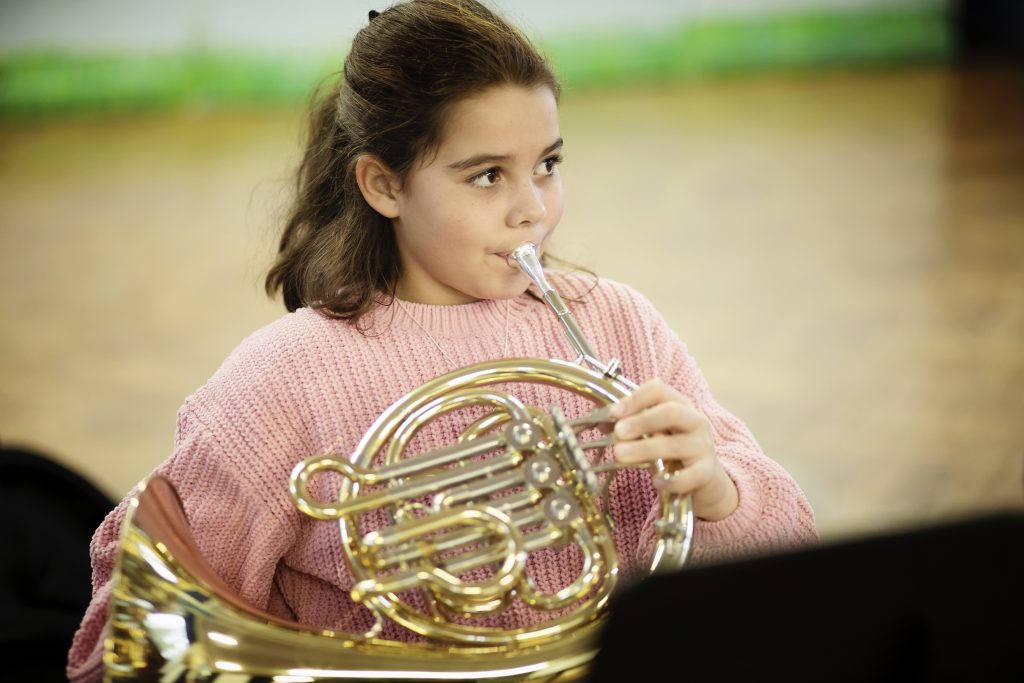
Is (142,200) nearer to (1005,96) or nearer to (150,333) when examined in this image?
(150,333)

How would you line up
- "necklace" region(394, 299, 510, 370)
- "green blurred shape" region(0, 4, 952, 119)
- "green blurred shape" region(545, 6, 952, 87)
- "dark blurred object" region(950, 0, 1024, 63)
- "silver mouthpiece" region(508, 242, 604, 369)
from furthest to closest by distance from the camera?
"dark blurred object" region(950, 0, 1024, 63)
"green blurred shape" region(545, 6, 952, 87)
"green blurred shape" region(0, 4, 952, 119)
"necklace" region(394, 299, 510, 370)
"silver mouthpiece" region(508, 242, 604, 369)

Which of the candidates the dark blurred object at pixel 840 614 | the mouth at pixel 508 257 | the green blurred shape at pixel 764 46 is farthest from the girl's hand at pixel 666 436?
the green blurred shape at pixel 764 46

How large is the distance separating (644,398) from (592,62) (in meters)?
4.51

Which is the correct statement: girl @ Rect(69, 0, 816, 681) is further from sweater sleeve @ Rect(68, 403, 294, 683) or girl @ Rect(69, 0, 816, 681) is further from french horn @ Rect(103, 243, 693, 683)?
french horn @ Rect(103, 243, 693, 683)

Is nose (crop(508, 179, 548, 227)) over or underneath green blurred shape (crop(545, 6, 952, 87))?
over

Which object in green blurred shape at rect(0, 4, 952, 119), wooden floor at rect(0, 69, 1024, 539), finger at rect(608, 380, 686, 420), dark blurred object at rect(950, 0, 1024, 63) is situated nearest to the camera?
finger at rect(608, 380, 686, 420)

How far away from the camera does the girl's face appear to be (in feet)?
3.62

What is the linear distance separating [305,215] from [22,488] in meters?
0.46

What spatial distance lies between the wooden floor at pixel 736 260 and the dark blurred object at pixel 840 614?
2.84 ft

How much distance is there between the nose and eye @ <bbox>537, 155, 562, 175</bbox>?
0.09ft

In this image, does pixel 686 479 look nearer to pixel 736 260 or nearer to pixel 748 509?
pixel 748 509

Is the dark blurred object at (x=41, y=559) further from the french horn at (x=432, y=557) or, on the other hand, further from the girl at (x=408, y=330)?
the french horn at (x=432, y=557)

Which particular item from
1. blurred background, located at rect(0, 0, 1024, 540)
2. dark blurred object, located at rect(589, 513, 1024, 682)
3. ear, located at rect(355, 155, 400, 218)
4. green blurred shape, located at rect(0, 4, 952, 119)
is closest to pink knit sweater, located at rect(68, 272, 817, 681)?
ear, located at rect(355, 155, 400, 218)

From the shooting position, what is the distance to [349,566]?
97cm
